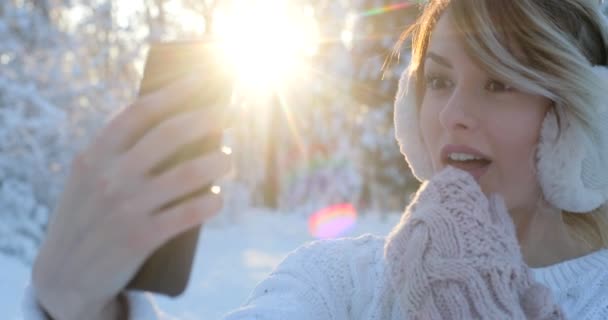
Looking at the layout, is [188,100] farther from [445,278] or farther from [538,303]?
[538,303]

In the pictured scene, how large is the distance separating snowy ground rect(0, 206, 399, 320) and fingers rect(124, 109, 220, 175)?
3.95ft

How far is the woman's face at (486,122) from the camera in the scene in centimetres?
178

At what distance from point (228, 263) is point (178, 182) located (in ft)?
25.3

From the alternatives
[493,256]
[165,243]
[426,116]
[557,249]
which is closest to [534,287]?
[493,256]

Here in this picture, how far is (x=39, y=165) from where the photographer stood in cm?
859

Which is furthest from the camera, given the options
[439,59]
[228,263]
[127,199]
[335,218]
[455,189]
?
[335,218]

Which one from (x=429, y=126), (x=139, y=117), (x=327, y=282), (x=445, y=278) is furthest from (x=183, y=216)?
(x=429, y=126)

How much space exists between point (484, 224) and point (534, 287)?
0.69 ft

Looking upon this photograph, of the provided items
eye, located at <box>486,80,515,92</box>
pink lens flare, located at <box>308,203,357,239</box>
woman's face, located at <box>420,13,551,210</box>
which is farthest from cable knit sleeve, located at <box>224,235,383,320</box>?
pink lens flare, located at <box>308,203,357,239</box>

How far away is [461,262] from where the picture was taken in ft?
4.97

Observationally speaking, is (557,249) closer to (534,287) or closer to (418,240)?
(534,287)

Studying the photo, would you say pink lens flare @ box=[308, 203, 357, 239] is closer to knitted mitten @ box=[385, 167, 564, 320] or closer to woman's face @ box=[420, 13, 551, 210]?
woman's face @ box=[420, 13, 551, 210]

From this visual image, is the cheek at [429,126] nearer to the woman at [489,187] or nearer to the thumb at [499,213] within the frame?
the woman at [489,187]

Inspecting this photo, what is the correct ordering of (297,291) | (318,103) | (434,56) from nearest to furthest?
(297,291)
(434,56)
(318,103)
